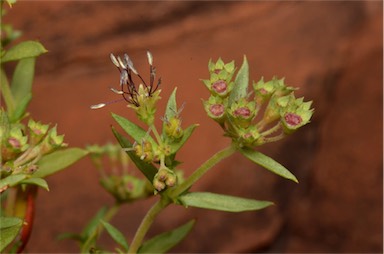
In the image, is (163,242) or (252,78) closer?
(163,242)

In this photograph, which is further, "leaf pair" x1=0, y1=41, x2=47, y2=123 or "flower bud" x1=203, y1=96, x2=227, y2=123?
"leaf pair" x1=0, y1=41, x2=47, y2=123

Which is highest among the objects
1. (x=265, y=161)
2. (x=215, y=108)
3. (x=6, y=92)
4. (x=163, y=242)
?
(x=6, y=92)

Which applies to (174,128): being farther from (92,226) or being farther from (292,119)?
(92,226)

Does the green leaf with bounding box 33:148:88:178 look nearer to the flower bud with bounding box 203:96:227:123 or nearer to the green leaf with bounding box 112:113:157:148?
the green leaf with bounding box 112:113:157:148

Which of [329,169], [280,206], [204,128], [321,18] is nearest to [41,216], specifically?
[204,128]

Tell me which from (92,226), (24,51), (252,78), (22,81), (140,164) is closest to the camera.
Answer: (140,164)

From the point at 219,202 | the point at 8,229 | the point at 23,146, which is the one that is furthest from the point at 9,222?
the point at 219,202

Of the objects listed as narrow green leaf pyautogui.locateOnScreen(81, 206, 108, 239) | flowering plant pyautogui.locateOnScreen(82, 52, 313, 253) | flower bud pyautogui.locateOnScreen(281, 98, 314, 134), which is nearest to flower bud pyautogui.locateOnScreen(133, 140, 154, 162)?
flowering plant pyautogui.locateOnScreen(82, 52, 313, 253)
